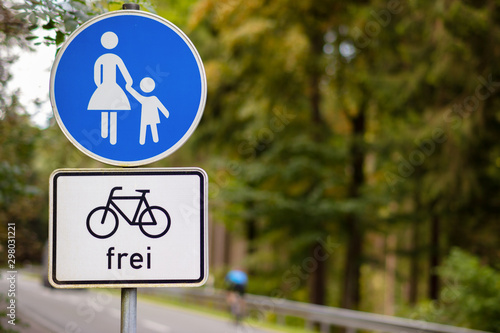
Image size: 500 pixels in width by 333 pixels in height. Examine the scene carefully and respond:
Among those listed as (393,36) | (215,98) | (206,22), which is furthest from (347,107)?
(206,22)

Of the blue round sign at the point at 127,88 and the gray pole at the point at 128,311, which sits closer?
the gray pole at the point at 128,311

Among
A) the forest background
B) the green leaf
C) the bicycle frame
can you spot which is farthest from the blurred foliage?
the bicycle frame

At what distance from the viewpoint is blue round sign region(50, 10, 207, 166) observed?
2.51m

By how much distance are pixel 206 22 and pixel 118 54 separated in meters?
23.6

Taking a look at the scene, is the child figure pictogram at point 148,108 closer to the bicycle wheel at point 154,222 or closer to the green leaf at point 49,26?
the bicycle wheel at point 154,222

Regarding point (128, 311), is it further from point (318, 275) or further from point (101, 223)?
point (318, 275)

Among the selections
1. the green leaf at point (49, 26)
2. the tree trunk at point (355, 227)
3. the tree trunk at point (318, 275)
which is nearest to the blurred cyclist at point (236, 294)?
the tree trunk at point (318, 275)

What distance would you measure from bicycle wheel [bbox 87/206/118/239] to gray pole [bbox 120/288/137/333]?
8.8 inches

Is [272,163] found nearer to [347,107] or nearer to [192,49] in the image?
[347,107]

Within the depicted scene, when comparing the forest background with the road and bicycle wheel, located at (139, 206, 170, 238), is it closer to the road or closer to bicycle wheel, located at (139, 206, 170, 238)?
the road

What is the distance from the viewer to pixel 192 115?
2.58 meters

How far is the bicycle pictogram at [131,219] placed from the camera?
2428mm

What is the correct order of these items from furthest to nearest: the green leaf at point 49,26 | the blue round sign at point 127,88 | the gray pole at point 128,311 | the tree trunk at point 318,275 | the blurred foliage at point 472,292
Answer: the tree trunk at point 318,275 < the blurred foliage at point 472,292 < the green leaf at point 49,26 < the blue round sign at point 127,88 < the gray pole at point 128,311

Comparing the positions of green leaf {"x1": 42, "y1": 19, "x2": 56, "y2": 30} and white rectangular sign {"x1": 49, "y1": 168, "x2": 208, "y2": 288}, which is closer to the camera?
white rectangular sign {"x1": 49, "y1": 168, "x2": 208, "y2": 288}
